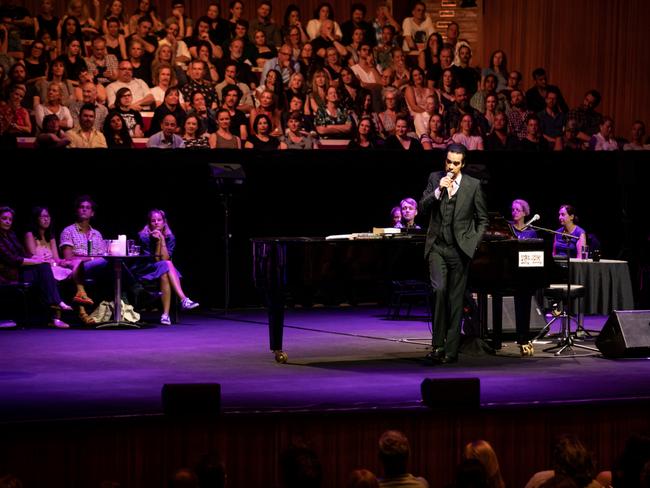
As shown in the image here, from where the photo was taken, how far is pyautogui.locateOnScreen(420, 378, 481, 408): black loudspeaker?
5668 millimetres

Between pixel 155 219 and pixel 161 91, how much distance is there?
5.66 ft

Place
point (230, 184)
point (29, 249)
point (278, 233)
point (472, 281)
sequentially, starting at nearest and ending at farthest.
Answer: point (472, 281)
point (29, 249)
point (230, 184)
point (278, 233)

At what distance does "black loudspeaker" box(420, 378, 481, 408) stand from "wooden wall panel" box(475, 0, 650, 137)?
10258mm

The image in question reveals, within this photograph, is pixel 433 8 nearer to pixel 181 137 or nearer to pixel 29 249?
pixel 181 137

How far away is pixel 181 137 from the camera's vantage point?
1178cm

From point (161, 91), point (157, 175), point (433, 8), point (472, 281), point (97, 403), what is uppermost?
point (433, 8)

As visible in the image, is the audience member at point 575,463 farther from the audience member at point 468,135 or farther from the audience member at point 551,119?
the audience member at point 551,119

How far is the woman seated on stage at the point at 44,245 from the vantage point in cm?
1067

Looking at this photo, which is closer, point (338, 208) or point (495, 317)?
point (495, 317)

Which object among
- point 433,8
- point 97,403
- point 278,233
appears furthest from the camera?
point 433,8

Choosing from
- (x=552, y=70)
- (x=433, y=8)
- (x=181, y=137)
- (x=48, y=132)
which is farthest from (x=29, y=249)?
(x=552, y=70)

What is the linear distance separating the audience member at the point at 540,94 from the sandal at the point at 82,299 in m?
6.34

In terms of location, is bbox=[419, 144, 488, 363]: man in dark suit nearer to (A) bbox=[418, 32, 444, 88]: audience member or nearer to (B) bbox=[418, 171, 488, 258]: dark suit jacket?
(B) bbox=[418, 171, 488, 258]: dark suit jacket

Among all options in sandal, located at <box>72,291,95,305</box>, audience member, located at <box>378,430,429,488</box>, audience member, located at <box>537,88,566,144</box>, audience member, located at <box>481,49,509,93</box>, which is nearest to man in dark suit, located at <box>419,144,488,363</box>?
audience member, located at <box>378,430,429,488</box>
